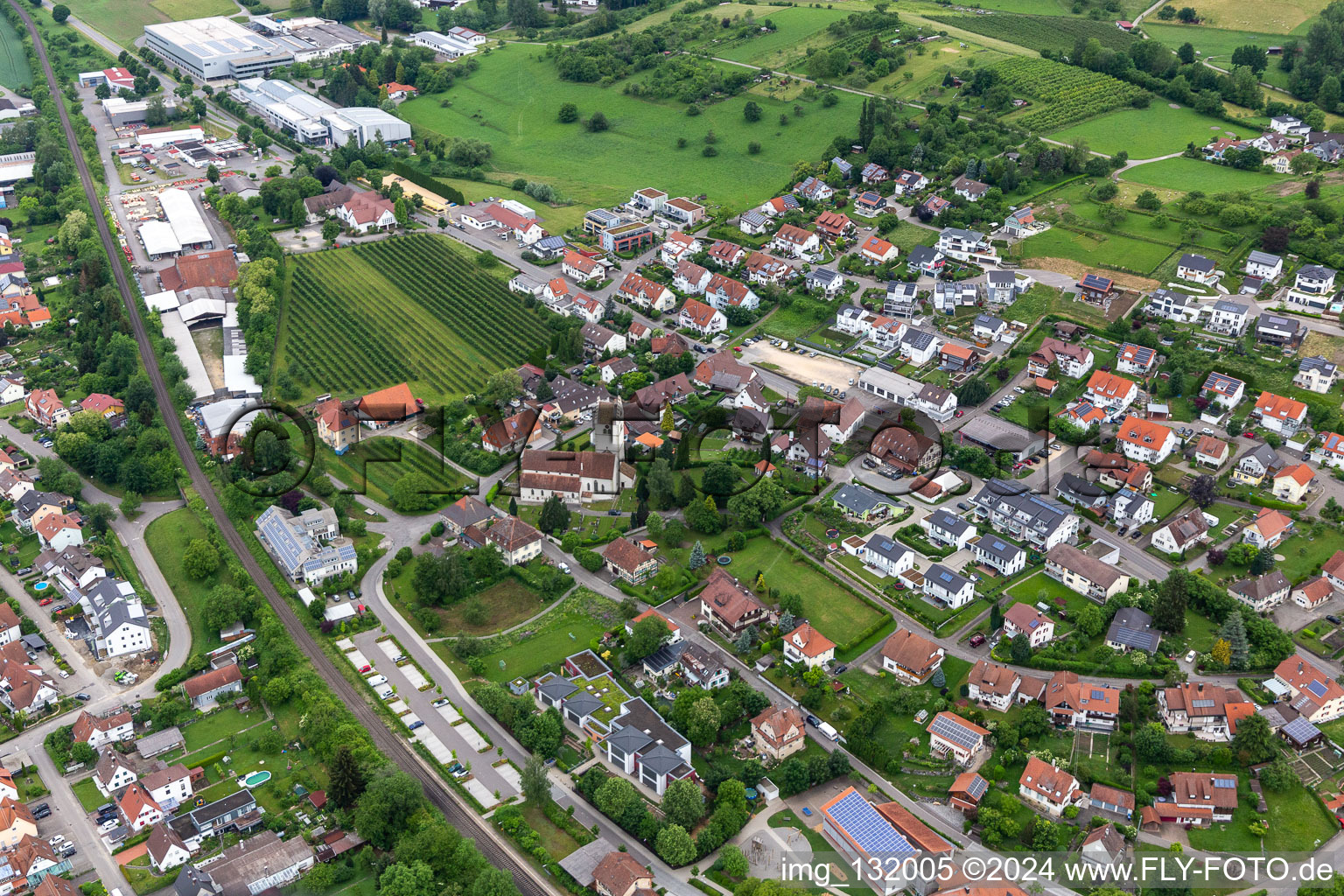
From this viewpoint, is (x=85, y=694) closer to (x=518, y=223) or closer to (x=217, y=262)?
(x=217, y=262)

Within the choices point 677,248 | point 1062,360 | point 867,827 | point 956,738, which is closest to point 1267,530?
point 1062,360

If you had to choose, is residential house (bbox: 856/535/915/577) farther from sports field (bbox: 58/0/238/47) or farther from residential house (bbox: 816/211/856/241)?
sports field (bbox: 58/0/238/47)

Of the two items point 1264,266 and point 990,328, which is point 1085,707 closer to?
point 990,328

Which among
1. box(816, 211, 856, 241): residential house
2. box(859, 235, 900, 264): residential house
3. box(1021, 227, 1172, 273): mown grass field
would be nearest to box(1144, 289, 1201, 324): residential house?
box(1021, 227, 1172, 273): mown grass field

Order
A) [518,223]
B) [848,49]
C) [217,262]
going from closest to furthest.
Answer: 1. [217,262]
2. [518,223]
3. [848,49]

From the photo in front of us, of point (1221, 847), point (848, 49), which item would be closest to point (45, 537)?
point (1221, 847)

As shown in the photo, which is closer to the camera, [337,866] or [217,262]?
[337,866]
